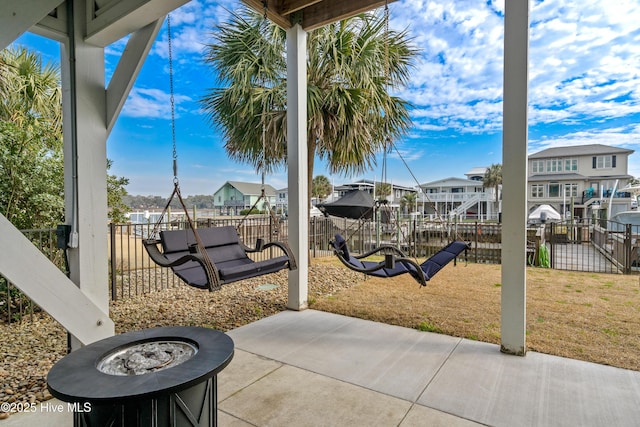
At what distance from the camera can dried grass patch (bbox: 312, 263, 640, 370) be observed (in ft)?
9.23

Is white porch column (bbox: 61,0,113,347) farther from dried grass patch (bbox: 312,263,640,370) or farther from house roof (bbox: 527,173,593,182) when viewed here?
house roof (bbox: 527,173,593,182)

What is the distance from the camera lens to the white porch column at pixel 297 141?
12.0 feet

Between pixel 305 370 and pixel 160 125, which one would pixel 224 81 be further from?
pixel 160 125

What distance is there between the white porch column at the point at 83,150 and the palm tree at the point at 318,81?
10.3 feet

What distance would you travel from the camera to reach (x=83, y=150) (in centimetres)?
226

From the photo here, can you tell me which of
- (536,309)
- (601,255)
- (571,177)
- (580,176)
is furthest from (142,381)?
(580,176)

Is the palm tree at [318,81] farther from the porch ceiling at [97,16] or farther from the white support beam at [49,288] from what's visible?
the white support beam at [49,288]

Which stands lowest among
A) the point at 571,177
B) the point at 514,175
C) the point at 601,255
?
the point at 601,255

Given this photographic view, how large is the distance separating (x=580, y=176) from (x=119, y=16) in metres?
27.3

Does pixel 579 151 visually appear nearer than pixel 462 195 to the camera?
Yes

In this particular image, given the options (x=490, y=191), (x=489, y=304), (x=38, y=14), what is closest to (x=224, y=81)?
(x=38, y=14)

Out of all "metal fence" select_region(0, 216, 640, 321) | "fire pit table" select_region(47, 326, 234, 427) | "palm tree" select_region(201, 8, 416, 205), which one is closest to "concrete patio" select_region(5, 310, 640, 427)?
"fire pit table" select_region(47, 326, 234, 427)

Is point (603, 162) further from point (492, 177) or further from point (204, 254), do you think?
point (204, 254)

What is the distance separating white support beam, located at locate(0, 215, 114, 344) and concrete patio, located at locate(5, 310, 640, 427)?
519mm
